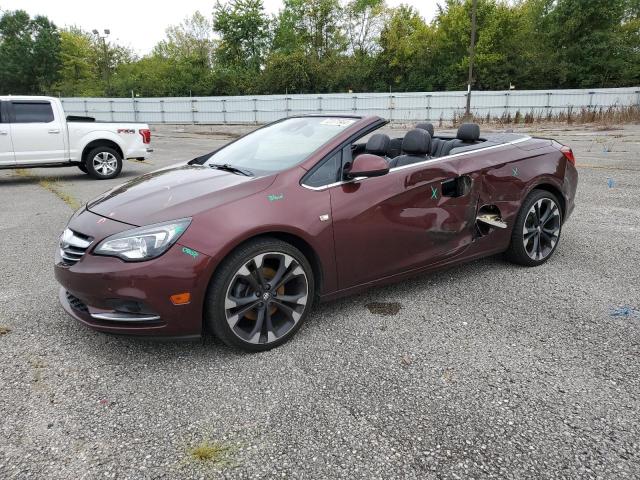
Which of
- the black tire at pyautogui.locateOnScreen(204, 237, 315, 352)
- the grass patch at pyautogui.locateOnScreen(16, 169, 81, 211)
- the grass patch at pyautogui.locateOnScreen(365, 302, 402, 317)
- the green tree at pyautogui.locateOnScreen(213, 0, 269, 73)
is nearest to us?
the black tire at pyautogui.locateOnScreen(204, 237, 315, 352)

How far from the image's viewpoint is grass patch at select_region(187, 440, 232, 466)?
2211 mm

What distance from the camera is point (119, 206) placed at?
3.22 m

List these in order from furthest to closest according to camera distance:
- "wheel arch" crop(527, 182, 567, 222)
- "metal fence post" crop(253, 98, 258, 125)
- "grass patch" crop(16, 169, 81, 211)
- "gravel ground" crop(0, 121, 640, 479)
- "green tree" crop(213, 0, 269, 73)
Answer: "green tree" crop(213, 0, 269, 73), "metal fence post" crop(253, 98, 258, 125), "grass patch" crop(16, 169, 81, 211), "wheel arch" crop(527, 182, 567, 222), "gravel ground" crop(0, 121, 640, 479)

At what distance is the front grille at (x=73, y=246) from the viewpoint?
2992 mm

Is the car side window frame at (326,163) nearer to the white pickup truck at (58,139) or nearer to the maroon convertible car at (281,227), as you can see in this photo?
the maroon convertible car at (281,227)

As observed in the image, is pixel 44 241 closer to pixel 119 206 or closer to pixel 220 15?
pixel 119 206

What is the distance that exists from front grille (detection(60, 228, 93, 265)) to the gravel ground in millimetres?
612

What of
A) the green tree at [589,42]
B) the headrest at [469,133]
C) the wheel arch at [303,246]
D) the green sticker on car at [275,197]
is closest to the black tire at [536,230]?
the headrest at [469,133]

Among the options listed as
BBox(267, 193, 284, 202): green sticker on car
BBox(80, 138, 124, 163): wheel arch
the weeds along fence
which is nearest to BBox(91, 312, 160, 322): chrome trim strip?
BBox(267, 193, 284, 202): green sticker on car

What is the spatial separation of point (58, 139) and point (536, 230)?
388 inches

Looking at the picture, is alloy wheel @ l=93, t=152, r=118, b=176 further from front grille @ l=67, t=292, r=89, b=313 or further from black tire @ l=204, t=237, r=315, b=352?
black tire @ l=204, t=237, r=315, b=352

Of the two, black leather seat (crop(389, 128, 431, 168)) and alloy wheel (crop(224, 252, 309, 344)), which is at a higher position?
black leather seat (crop(389, 128, 431, 168))

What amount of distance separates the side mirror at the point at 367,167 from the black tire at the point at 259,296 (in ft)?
2.13

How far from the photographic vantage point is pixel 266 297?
10.1 feet
